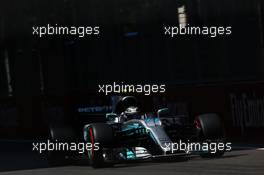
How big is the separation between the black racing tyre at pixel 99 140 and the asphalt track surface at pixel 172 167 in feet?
0.61

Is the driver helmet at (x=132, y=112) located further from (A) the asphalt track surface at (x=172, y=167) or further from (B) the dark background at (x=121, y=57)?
(B) the dark background at (x=121, y=57)

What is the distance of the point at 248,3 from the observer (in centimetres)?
1920

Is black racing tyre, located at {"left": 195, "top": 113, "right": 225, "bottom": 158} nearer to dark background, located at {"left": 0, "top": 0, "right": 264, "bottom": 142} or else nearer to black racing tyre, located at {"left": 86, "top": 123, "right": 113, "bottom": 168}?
black racing tyre, located at {"left": 86, "top": 123, "right": 113, "bottom": 168}

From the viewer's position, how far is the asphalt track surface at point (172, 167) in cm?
1030

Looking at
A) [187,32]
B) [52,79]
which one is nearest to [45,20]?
[52,79]

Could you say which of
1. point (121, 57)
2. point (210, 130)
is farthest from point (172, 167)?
point (121, 57)

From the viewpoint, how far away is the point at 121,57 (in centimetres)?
2398

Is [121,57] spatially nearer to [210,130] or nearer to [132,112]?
[132,112]

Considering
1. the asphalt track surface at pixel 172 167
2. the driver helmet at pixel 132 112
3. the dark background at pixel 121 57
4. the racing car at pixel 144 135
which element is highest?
the dark background at pixel 121 57

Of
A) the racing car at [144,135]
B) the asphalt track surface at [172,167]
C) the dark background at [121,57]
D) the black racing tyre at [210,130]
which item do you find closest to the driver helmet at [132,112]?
the racing car at [144,135]

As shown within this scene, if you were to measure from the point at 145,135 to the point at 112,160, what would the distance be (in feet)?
2.39

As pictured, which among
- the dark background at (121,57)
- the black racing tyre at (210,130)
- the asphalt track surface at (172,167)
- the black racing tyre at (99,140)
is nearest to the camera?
the asphalt track surface at (172,167)

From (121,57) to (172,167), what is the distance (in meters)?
13.2

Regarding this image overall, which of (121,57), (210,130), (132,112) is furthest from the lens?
(121,57)
